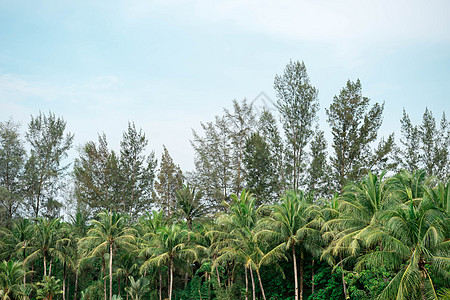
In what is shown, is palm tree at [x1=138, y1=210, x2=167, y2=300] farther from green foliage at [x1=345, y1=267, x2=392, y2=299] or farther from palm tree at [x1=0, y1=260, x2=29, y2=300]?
green foliage at [x1=345, y1=267, x2=392, y2=299]

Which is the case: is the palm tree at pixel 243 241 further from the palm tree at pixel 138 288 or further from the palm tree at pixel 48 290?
the palm tree at pixel 48 290

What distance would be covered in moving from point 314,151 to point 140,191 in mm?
16721

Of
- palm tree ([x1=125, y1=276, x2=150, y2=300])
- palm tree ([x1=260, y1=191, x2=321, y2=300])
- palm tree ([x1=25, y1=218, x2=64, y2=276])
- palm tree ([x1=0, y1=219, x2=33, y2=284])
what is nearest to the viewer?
palm tree ([x1=260, y1=191, x2=321, y2=300])

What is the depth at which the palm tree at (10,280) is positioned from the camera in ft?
86.5

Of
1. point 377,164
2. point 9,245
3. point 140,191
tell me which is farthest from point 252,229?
point 9,245

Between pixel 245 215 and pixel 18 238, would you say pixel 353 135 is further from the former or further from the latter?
pixel 18 238

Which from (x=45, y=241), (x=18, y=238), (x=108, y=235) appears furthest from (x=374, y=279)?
(x=18, y=238)

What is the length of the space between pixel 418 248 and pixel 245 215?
12331mm

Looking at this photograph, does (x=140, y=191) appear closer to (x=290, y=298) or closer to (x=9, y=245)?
(x=9, y=245)

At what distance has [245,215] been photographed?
24.7 metres

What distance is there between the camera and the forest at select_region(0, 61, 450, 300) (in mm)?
17656

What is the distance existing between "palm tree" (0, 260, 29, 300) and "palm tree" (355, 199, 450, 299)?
77.2 ft

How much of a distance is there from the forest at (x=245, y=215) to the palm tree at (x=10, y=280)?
→ 0.10 m

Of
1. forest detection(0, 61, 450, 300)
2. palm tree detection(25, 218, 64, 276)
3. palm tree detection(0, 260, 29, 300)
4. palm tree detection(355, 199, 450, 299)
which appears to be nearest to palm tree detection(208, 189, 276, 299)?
forest detection(0, 61, 450, 300)
